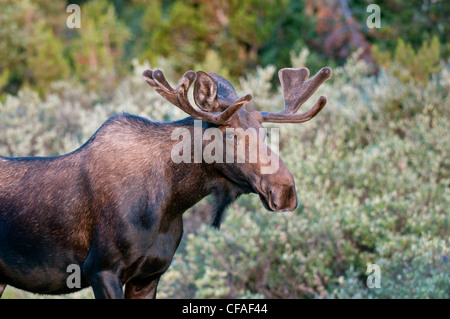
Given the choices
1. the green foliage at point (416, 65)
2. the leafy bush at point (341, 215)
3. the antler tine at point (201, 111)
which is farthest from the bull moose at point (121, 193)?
the green foliage at point (416, 65)

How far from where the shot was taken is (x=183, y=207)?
9.19 ft

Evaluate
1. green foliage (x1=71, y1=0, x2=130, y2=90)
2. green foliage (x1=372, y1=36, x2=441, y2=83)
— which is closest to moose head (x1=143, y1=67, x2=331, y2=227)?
green foliage (x1=372, y1=36, x2=441, y2=83)

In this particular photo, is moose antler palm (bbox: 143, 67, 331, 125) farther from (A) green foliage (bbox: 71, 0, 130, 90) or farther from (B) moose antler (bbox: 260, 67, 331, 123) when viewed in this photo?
(A) green foliage (bbox: 71, 0, 130, 90)

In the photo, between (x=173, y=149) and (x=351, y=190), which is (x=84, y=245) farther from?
(x=351, y=190)

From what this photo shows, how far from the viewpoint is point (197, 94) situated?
2607mm

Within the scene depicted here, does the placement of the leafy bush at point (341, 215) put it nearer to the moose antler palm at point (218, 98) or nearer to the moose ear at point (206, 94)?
the moose antler palm at point (218, 98)

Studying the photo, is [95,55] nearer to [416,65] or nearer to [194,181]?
[416,65]

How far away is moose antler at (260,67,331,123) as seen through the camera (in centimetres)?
272

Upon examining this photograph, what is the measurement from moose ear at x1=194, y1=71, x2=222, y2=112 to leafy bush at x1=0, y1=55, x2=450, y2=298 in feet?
8.27

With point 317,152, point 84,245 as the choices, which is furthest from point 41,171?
point 317,152

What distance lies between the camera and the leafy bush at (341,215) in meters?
5.14

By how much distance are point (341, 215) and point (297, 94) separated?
3.06 metres

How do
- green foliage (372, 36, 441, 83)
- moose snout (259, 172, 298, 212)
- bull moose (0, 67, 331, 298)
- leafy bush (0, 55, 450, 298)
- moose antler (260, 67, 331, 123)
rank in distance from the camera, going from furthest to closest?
1. green foliage (372, 36, 441, 83)
2. leafy bush (0, 55, 450, 298)
3. moose antler (260, 67, 331, 123)
4. bull moose (0, 67, 331, 298)
5. moose snout (259, 172, 298, 212)

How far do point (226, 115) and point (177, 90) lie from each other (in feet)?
0.81
